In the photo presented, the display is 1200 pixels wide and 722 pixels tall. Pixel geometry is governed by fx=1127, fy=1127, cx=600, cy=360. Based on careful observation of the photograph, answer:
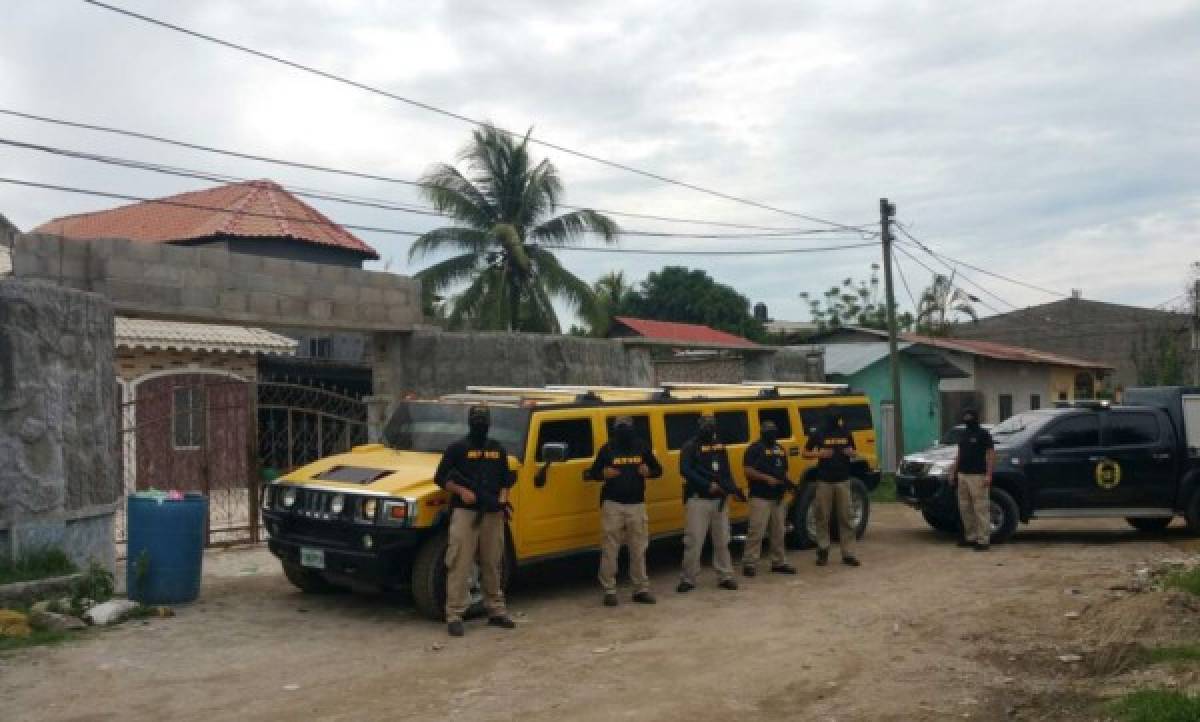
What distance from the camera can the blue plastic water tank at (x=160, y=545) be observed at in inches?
378

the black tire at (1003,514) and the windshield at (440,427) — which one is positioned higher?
the windshield at (440,427)

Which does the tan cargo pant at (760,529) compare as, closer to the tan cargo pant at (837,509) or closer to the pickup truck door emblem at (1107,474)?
the tan cargo pant at (837,509)

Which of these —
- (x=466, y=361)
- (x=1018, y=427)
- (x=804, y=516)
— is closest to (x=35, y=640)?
(x=466, y=361)

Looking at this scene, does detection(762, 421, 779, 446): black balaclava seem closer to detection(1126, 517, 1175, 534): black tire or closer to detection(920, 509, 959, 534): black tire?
detection(920, 509, 959, 534): black tire

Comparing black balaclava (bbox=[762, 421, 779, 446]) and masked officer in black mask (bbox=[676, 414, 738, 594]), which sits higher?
black balaclava (bbox=[762, 421, 779, 446])

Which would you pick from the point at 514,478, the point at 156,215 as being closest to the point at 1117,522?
the point at 514,478

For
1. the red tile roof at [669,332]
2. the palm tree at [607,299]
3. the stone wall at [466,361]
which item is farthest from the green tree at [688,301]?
the stone wall at [466,361]

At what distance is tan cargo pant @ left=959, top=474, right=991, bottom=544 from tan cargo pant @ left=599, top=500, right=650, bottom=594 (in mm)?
5096

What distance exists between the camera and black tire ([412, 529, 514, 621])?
913cm

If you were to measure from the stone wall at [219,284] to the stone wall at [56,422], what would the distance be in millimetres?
1557

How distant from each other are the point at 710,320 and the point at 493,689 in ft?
154

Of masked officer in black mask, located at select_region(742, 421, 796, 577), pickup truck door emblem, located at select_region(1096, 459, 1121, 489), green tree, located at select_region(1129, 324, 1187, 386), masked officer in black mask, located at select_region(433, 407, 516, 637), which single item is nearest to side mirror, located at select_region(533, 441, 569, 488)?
masked officer in black mask, located at select_region(433, 407, 516, 637)

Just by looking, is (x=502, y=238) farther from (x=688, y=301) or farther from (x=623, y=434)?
(x=688, y=301)

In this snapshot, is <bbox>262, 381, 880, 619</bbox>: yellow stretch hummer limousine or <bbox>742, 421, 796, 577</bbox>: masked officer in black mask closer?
<bbox>262, 381, 880, 619</bbox>: yellow stretch hummer limousine
